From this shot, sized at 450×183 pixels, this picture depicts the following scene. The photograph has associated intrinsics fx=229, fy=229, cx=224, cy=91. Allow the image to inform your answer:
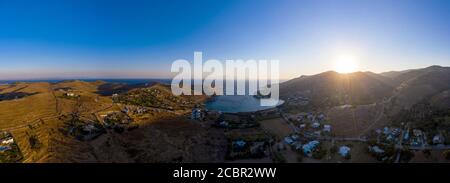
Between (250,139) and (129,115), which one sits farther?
(129,115)

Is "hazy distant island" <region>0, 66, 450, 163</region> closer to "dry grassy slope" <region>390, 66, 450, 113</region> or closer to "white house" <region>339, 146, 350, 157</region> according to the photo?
"white house" <region>339, 146, 350, 157</region>

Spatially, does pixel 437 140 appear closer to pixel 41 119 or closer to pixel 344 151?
pixel 344 151

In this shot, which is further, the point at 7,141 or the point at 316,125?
the point at 316,125

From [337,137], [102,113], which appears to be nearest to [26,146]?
[102,113]

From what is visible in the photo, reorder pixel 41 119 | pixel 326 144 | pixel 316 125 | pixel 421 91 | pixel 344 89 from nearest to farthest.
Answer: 1. pixel 326 144
2. pixel 41 119
3. pixel 316 125
4. pixel 421 91
5. pixel 344 89

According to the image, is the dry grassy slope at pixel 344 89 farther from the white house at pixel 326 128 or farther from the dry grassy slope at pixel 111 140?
the dry grassy slope at pixel 111 140

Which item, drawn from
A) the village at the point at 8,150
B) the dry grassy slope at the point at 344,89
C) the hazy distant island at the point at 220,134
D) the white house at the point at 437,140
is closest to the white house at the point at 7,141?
the village at the point at 8,150

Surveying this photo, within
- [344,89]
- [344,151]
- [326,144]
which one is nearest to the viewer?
[344,151]

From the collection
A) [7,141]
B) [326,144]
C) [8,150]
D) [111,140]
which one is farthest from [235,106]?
[8,150]

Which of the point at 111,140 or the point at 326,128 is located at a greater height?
the point at 326,128

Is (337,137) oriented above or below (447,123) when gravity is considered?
below
